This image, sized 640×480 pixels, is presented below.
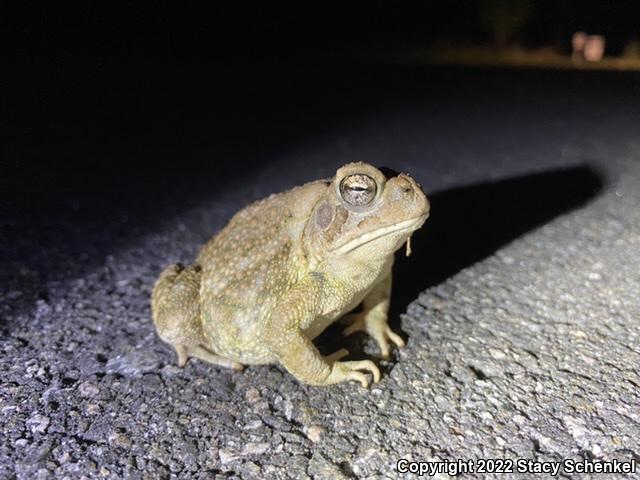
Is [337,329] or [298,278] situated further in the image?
[337,329]

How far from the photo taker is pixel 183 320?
7.70ft

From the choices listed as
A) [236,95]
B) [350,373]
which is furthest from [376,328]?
[236,95]

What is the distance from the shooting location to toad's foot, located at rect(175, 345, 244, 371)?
2.38 metres

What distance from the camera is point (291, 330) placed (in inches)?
83.4

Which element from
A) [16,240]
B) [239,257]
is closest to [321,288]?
[239,257]

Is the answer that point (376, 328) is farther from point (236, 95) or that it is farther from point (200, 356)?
point (236, 95)

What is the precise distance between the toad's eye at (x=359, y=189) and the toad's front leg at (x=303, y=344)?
0.39m

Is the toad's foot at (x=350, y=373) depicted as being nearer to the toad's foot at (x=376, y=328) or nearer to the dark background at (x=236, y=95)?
the toad's foot at (x=376, y=328)

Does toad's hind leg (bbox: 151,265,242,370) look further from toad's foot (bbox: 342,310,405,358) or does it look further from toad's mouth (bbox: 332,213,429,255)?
toad's mouth (bbox: 332,213,429,255)

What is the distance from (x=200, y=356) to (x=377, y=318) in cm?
85

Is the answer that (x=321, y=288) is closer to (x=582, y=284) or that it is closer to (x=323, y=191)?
(x=323, y=191)

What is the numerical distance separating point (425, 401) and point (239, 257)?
3.24 ft

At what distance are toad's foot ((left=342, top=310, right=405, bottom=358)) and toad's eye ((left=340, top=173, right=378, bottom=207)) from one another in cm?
69

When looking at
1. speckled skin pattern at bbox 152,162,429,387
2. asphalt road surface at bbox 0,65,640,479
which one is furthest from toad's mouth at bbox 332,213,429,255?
asphalt road surface at bbox 0,65,640,479
